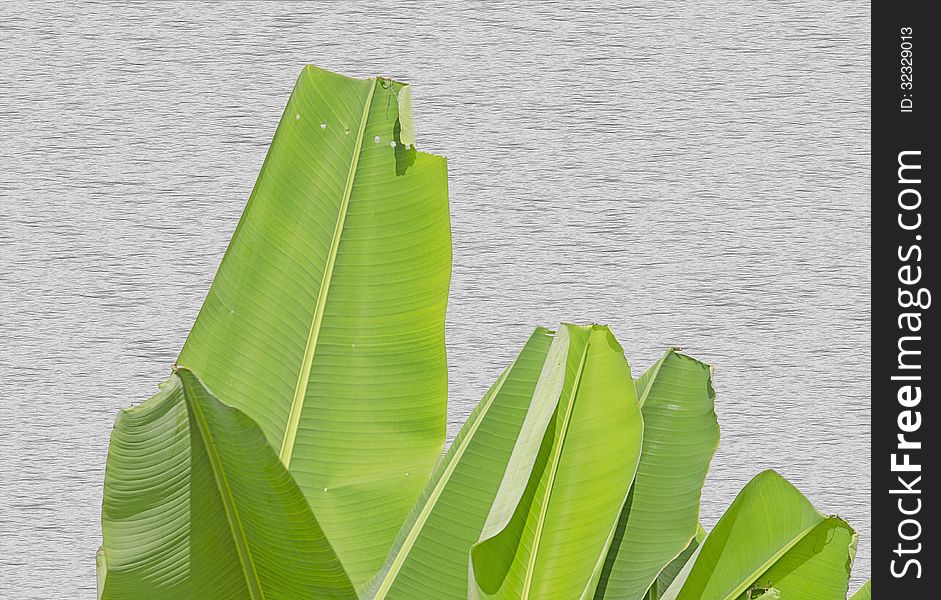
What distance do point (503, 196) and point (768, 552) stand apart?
559 millimetres

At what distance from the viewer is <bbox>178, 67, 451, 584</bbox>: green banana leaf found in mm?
547

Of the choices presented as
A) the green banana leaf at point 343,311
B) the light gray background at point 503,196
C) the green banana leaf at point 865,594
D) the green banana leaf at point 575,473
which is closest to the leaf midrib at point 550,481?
the green banana leaf at point 575,473

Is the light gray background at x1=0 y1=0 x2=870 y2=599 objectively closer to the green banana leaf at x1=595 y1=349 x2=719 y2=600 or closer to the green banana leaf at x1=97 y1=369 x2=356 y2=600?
the green banana leaf at x1=595 y1=349 x2=719 y2=600

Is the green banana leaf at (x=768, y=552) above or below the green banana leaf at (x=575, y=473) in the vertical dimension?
below

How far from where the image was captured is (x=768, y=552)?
603 millimetres

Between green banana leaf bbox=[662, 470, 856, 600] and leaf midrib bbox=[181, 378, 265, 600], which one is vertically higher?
leaf midrib bbox=[181, 378, 265, 600]

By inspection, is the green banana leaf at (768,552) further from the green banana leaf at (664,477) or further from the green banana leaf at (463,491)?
the green banana leaf at (463,491)

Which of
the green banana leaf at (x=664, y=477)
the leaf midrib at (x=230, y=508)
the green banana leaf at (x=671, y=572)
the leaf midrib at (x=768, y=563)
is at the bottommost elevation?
the green banana leaf at (x=671, y=572)

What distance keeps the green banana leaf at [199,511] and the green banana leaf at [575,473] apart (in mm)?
155

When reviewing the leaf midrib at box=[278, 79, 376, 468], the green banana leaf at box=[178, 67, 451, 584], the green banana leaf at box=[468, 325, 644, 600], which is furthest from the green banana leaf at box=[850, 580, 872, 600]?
the leaf midrib at box=[278, 79, 376, 468]

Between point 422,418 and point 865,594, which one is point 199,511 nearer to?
point 422,418

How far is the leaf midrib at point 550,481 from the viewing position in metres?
0.51

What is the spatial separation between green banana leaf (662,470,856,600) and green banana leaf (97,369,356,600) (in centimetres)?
32
